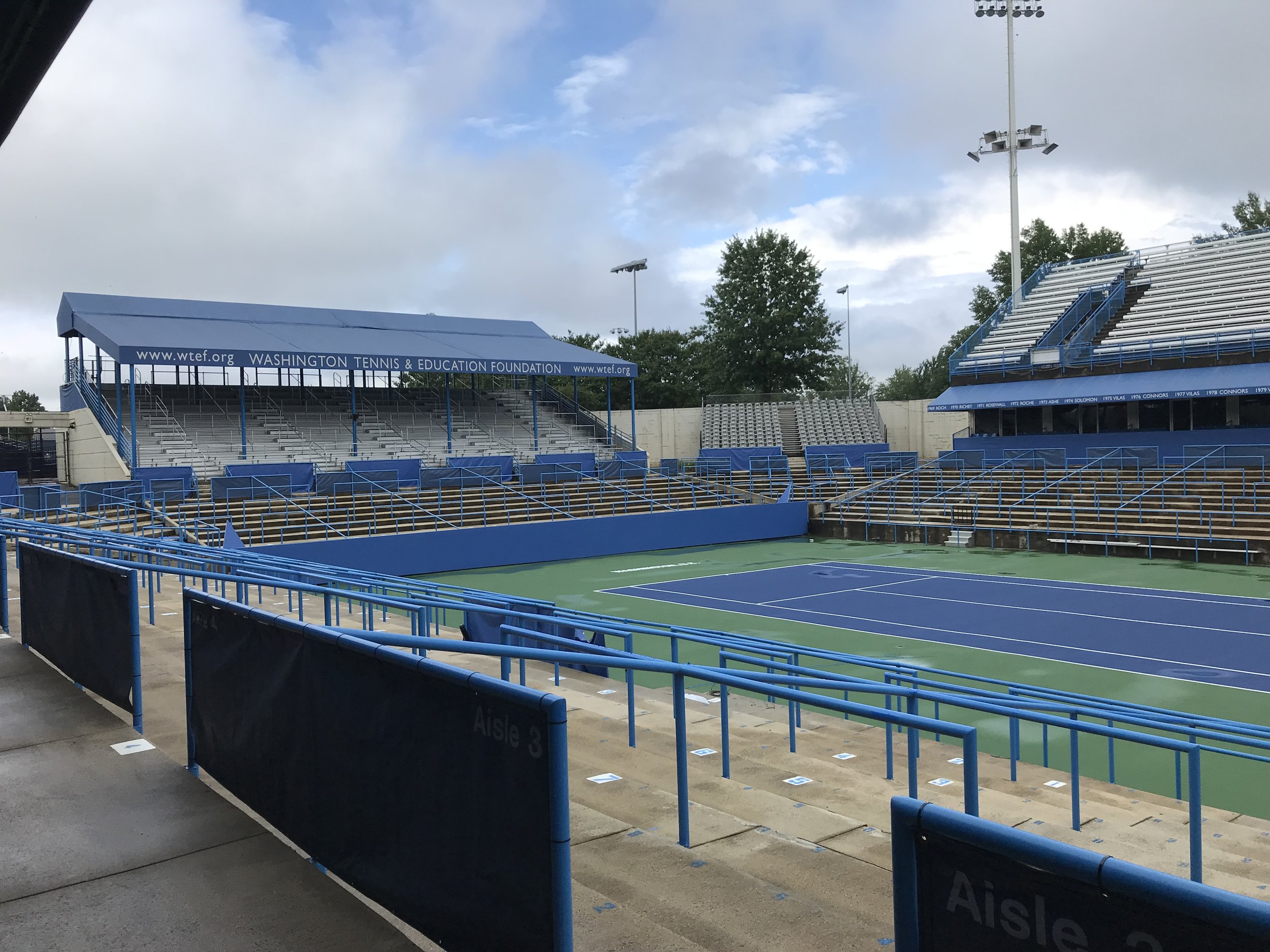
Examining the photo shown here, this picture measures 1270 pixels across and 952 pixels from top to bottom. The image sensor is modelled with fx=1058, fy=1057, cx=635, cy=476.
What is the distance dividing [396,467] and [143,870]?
32.5 meters

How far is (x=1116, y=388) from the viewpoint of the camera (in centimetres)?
3928

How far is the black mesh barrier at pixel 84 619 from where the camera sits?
797 cm

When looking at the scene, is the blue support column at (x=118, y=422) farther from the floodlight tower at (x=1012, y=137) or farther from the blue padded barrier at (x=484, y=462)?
the floodlight tower at (x=1012, y=137)

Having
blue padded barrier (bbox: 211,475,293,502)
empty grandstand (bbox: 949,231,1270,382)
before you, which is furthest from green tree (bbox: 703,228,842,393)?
blue padded barrier (bbox: 211,475,293,502)

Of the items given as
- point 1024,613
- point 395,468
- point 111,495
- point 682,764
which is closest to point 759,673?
point 682,764

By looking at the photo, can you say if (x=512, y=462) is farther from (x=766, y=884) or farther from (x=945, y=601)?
(x=766, y=884)

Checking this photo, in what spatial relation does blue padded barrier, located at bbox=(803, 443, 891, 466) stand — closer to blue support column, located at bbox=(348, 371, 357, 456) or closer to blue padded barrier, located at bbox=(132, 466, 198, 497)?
blue support column, located at bbox=(348, 371, 357, 456)

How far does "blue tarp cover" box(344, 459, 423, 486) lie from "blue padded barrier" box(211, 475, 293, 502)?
8.52ft

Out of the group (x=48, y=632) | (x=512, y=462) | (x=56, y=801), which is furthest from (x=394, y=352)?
(x=56, y=801)

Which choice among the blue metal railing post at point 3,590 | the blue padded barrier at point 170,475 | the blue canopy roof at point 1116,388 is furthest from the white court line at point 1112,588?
the blue metal railing post at point 3,590

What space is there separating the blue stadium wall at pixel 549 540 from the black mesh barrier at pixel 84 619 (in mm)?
14786

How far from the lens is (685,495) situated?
126 ft

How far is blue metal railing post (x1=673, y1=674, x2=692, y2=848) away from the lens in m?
5.56

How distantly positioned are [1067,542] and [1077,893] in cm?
3141
